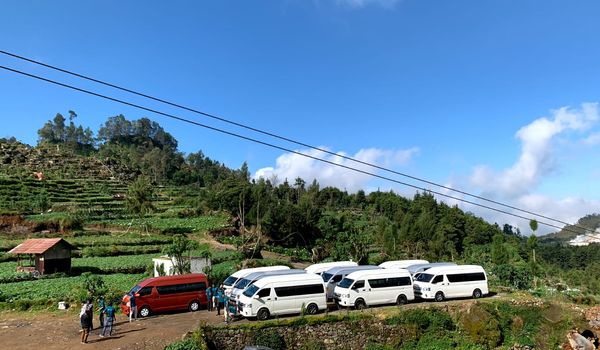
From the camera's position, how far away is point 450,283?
25281 millimetres

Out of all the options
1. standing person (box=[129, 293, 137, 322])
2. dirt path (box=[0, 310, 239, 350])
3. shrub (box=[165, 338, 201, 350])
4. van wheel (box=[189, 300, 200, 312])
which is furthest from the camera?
van wheel (box=[189, 300, 200, 312])

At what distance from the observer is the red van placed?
878 inches

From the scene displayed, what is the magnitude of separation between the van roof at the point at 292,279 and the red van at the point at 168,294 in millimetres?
4615

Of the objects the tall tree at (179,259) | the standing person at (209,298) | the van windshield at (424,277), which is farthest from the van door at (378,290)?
the tall tree at (179,259)

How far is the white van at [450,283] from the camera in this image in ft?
81.9

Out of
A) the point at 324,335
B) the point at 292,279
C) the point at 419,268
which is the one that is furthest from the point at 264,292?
the point at 419,268

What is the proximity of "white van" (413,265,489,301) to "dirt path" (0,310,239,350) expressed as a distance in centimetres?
1175

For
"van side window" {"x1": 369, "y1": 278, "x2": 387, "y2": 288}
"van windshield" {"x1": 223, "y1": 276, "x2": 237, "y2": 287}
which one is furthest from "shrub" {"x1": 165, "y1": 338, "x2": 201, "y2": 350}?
"van side window" {"x1": 369, "y1": 278, "x2": 387, "y2": 288}

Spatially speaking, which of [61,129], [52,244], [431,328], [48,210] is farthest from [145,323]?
[61,129]

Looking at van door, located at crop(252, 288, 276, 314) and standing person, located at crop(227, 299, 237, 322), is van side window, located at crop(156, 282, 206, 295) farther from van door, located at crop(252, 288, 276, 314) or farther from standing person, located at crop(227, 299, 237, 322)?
van door, located at crop(252, 288, 276, 314)

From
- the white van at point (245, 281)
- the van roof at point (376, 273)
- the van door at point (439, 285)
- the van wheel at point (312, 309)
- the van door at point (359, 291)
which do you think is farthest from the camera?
the van door at point (439, 285)

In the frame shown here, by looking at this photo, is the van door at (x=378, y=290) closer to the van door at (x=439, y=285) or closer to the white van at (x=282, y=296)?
the white van at (x=282, y=296)

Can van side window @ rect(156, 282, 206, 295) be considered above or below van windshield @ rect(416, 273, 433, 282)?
above

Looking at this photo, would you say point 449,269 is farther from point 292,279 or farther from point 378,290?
point 292,279
